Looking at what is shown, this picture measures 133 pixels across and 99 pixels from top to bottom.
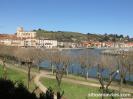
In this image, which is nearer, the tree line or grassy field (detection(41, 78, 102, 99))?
grassy field (detection(41, 78, 102, 99))

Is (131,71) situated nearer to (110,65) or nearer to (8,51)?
(110,65)

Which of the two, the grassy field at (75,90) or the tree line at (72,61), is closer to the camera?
the grassy field at (75,90)

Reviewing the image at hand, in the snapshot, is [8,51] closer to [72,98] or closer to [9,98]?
[72,98]

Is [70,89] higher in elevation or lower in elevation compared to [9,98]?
lower

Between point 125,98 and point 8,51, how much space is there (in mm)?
101912

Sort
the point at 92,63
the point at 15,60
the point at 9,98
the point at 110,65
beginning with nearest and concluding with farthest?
the point at 9,98
the point at 110,65
the point at 92,63
the point at 15,60

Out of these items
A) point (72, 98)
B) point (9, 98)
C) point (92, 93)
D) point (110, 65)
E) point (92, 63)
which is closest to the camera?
point (9, 98)

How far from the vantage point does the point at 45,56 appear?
124250 mm

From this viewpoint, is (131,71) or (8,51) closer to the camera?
(131,71)

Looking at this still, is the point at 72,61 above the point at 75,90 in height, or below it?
above

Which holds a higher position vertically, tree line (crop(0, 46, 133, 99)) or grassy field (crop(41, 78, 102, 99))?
tree line (crop(0, 46, 133, 99))

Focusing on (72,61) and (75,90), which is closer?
(75,90)

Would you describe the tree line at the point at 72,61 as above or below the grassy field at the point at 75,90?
above

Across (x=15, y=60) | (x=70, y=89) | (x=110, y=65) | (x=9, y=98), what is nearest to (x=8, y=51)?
(x=15, y=60)
